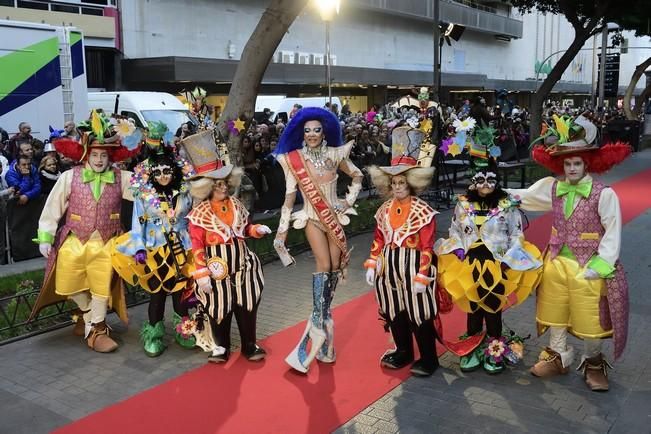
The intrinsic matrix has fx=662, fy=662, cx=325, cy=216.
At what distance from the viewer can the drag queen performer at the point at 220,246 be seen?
522 centimetres

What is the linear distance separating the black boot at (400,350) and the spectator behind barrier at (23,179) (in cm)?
594

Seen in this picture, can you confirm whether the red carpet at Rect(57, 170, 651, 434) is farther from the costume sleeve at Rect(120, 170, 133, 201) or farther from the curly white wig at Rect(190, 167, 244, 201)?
the costume sleeve at Rect(120, 170, 133, 201)

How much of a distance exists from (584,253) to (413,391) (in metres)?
1.59

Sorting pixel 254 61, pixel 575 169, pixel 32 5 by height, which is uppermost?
pixel 32 5

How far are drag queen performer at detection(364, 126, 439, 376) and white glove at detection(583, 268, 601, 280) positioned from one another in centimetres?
107

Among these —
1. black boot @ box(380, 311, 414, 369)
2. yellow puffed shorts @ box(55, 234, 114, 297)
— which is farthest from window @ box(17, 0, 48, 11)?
black boot @ box(380, 311, 414, 369)

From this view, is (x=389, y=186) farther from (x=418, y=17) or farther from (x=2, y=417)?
(x=418, y=17)

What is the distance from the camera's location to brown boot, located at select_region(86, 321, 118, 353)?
18.9 feet

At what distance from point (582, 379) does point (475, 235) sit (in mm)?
1383

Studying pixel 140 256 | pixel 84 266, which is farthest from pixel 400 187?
pixel 84 266

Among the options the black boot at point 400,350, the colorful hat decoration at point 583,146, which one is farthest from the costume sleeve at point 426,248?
the colorful hat decoration at point 583,146

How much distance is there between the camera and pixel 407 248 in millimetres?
4941

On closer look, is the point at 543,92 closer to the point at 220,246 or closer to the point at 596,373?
the point at 596,373

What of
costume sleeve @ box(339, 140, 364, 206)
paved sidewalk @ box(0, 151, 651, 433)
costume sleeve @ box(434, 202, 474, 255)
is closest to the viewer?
paved sidewalk @ box(0, 151, 651, 433)
